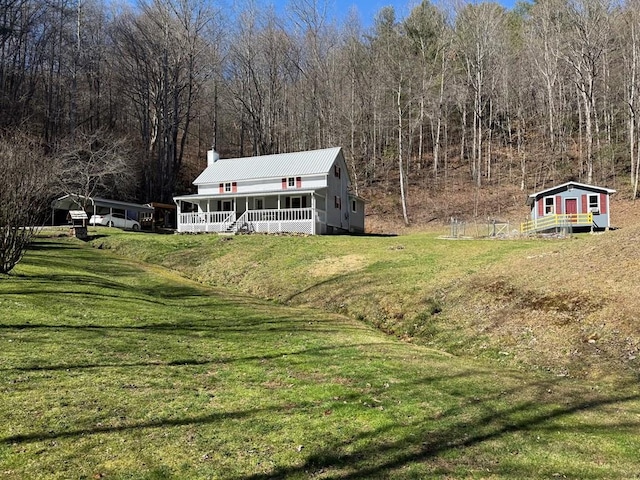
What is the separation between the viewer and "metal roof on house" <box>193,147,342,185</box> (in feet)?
113

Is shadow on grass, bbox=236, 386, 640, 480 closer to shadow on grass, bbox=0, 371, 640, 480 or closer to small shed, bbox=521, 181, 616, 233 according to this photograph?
shadow on grass, bbox=0, 371, 640, 480

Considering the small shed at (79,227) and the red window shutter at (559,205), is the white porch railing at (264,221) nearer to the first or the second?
the small shed at (79,227)

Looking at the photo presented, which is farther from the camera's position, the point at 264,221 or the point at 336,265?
the point at 264,221

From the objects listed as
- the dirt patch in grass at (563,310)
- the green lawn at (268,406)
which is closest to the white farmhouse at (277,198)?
the dirt patch in grass at (563,310)

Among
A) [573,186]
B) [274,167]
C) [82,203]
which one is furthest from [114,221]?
[573,186]

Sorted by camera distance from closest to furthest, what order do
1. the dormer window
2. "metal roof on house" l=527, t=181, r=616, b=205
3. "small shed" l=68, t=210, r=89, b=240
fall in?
"small shed" l=68, t=210, r=89, b=240, "metal roof on house" l=527, t=181, r=616, b=205, the dormer window

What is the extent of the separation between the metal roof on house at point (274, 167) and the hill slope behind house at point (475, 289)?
12.8 meters

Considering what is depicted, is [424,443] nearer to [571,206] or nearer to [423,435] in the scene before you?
[423,435]

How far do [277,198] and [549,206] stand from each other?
19.2 metres

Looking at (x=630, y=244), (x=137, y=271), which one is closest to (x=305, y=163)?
(x=137, y=271)

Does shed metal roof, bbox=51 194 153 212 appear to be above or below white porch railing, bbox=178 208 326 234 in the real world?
above

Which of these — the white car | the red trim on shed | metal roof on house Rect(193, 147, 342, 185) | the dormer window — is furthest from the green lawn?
the white car

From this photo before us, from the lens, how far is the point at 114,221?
3797 cm

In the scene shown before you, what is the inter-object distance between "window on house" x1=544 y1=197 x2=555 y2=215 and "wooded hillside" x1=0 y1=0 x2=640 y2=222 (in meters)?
10.7
